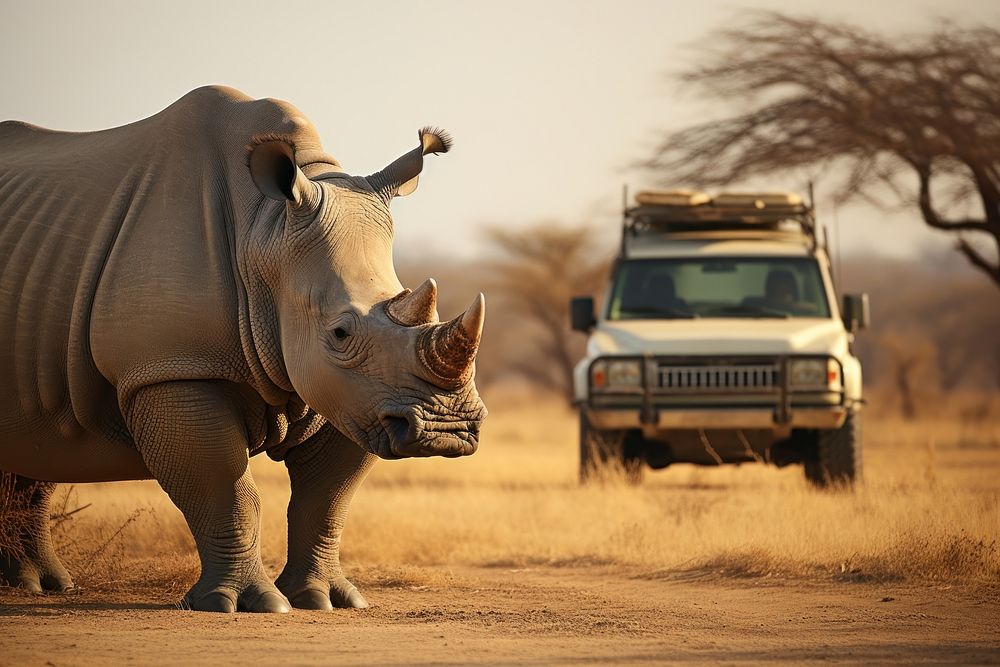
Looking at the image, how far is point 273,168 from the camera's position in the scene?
6996mm

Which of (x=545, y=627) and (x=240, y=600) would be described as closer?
(x=545, y=627)

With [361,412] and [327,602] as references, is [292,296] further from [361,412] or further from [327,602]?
[327,602]

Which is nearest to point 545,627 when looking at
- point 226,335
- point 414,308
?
point 414,308

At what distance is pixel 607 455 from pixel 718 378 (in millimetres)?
1194

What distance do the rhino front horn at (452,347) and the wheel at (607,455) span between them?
7034 millimetres

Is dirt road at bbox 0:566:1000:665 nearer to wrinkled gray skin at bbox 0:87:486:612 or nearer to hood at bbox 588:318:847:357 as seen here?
wrinkled gray skin at bbox 0:87:486:612

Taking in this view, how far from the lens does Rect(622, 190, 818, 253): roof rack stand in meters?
14.1

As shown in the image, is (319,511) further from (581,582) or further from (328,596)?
(581,582)

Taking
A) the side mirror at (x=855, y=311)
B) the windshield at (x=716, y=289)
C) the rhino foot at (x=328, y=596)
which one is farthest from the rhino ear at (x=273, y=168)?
the side mirror at (x=855, y=311)

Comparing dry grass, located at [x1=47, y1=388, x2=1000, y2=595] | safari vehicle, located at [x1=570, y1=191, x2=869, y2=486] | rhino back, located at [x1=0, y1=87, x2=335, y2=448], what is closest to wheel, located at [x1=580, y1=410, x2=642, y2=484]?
safari vehicle, located at [x1=570, y1=191, x2=869, y2=486]

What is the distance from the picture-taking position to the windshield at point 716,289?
44.8 ft

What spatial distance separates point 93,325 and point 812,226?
8.58m

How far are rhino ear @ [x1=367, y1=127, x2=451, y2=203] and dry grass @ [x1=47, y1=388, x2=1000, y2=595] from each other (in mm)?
2144

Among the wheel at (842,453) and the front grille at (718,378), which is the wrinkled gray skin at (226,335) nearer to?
the front grille at (718,378)
